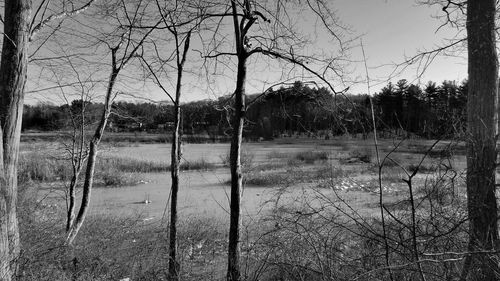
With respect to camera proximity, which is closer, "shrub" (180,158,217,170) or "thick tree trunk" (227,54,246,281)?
"thick tree trunk" (227,54,246,281)

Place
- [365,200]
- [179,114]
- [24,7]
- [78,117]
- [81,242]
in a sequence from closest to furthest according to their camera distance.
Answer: [24,7], [179,114], [78,117], [81,242], [365,200]

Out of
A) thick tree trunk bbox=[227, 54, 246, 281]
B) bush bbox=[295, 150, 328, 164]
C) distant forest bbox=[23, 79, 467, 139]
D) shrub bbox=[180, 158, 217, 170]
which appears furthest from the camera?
bush bbox=[295, 150, 328, 164]

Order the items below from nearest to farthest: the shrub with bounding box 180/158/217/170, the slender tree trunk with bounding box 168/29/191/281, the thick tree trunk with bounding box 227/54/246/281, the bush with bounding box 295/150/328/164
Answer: the thick tree trunk with bounding box 227/54/246/281
the slender tree trunk with bounding box 168/29/191/281
the shrub with bounding box 180/158/217/170
the bush with bounding box 295/150/328/164

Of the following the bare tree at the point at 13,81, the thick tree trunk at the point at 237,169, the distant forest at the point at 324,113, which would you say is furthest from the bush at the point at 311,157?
the bare tree at the point at 13,81

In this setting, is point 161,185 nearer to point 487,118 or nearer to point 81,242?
point 81,242

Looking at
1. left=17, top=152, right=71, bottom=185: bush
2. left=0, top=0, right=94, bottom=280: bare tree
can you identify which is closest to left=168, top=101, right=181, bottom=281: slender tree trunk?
left=0, top=0, right=94, bottom=280: bare tree

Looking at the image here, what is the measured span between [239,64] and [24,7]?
84.2 inches

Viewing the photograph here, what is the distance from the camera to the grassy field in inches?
134

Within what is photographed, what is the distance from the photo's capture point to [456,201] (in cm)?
345

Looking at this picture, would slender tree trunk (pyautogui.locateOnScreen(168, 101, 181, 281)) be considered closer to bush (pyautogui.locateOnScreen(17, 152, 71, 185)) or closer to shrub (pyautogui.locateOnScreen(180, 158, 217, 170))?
bush (pyautogui.locateOnScreen(17, 152, 71, 185))

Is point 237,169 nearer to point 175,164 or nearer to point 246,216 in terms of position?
point 175,164

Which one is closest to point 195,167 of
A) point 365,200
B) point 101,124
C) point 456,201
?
point 365,200

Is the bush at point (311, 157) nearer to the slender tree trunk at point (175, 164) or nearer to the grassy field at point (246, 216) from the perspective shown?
the grassy field at point (246, 216)

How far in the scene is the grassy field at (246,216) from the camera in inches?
134
